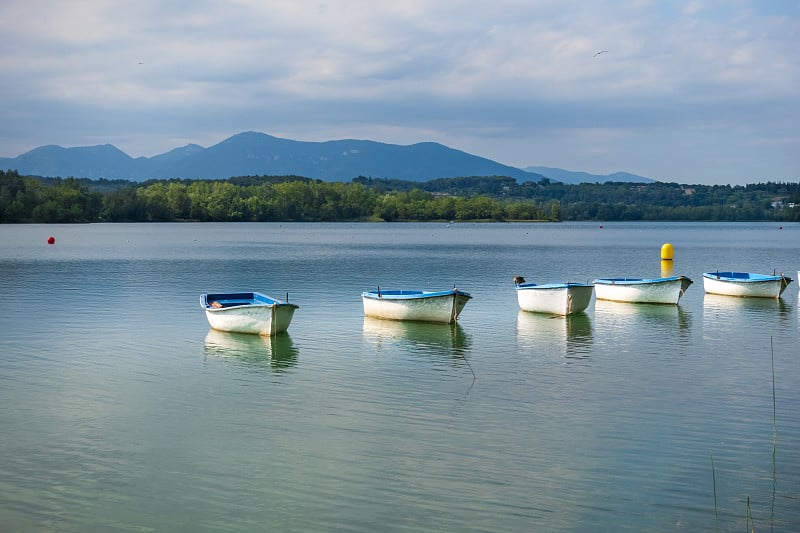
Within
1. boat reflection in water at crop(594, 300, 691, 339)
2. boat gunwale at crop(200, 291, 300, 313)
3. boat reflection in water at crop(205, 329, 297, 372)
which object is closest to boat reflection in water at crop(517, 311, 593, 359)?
boat reflection in water at crop(594, 300, 691, 339)

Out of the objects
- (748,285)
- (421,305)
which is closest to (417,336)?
(421,305)

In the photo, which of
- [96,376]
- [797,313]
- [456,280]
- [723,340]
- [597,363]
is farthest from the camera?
[456,280]

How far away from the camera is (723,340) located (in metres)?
28.6

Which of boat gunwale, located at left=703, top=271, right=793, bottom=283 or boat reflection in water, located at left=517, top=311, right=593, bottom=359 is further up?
boat gunwale, located at left=703, top=271, right=793, bottom=283

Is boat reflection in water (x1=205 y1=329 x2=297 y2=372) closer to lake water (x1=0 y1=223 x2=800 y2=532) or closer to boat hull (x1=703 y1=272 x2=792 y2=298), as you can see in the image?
lake water (x1=0 y1=223 x2=800 y2=532)

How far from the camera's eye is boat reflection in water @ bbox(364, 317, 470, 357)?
85.8 ft

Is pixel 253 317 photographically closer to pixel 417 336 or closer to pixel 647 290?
pixel 417 336

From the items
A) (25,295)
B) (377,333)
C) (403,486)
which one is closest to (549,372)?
(377,333)

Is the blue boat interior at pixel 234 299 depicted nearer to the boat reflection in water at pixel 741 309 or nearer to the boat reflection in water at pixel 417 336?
the boat reflection in water at pixel 417 336

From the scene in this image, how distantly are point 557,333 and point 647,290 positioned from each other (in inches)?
414

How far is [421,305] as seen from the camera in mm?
30719

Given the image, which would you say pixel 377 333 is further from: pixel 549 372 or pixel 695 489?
pixel 695 489

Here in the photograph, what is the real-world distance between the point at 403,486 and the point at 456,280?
129ft

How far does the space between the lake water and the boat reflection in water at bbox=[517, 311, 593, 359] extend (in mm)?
170
